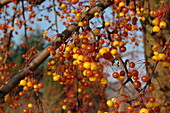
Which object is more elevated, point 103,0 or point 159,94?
point 103,0

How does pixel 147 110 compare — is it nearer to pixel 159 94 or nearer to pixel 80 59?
pixel 80 59

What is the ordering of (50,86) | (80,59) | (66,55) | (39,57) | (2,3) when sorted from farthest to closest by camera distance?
1. (50,86)
2. (2,3)
3. (66,55)
4. (39,57)
5. (80,59)

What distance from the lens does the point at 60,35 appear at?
145 centimetres

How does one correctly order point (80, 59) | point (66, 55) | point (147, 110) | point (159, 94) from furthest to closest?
1. point (159, 94)
2. point (66, 55)
3. point (80, 59)
4. point (147, 110)

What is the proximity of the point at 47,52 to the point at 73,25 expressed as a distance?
1.00 ft

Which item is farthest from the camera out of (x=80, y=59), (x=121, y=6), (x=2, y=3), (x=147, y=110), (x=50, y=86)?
(x=50, y=86)

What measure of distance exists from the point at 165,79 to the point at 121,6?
1.18 meters

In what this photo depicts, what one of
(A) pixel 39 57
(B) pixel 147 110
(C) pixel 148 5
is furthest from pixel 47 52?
(C) pixel 148 5

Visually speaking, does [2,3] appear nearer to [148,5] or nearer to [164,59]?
[148,5]

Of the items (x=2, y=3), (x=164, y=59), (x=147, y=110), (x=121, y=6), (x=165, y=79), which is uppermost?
(x=2, y=3)

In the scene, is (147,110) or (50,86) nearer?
(147,110)

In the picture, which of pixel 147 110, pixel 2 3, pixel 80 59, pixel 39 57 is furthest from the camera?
pixel 2 3

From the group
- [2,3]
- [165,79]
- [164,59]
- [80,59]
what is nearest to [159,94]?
[165,79]

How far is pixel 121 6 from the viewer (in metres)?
2.00
